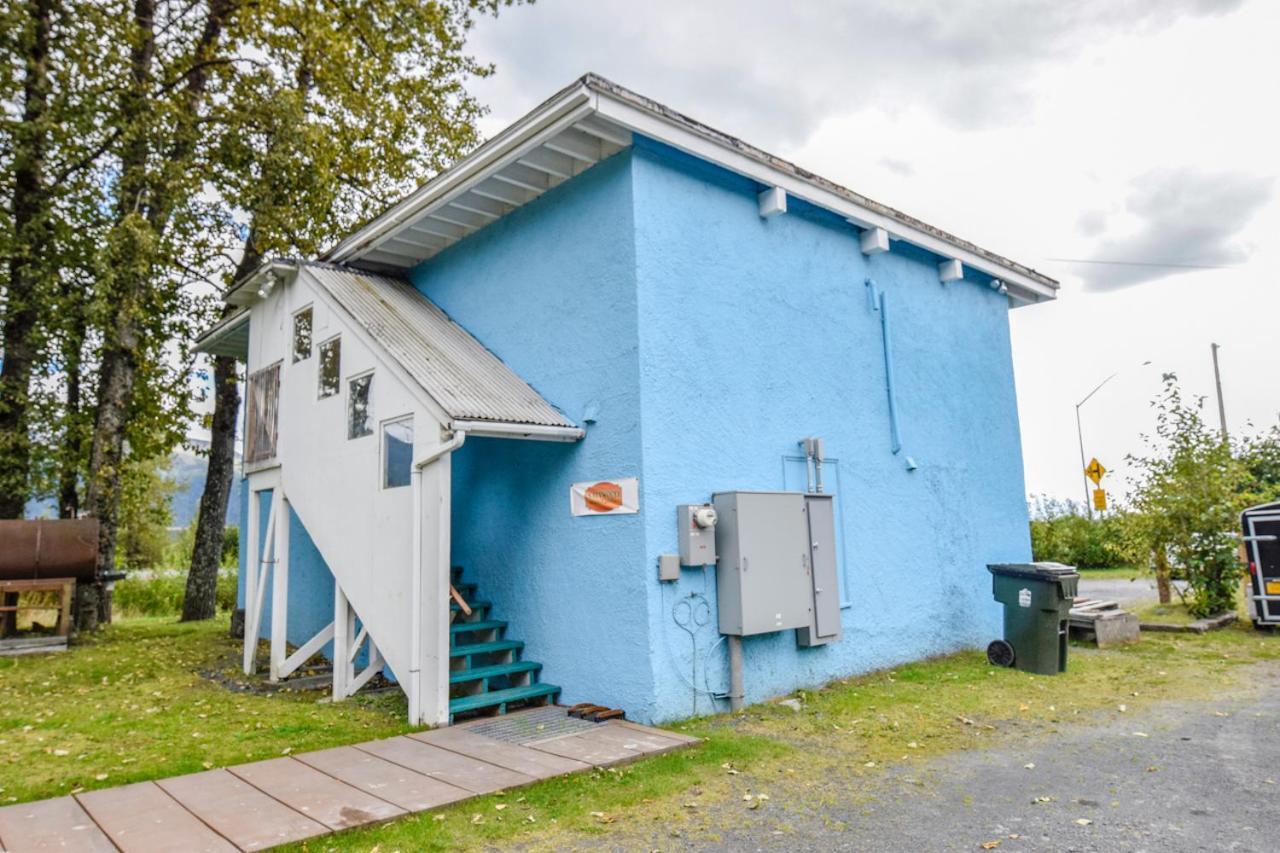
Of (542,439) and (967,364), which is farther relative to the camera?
(967,364)

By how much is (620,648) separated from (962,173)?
10.0m

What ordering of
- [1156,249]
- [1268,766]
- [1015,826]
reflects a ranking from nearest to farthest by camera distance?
[1015,826] < [1268,766] < [1156,249]

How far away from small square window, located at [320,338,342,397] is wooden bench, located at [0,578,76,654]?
19.9 ft

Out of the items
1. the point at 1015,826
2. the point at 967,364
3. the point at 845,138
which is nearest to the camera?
the point at 1015,826

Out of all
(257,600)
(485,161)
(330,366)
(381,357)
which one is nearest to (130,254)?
(330,366)

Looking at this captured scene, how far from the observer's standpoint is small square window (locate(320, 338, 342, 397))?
8.04 m

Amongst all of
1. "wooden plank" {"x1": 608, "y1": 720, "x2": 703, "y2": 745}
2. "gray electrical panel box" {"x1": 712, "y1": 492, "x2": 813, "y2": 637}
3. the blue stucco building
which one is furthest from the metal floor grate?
"gray electrical panel box" {"x1": 712, "y1": 492, "x2": 813, "y2": 637}

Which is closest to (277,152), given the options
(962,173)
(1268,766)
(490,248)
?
(490,248)

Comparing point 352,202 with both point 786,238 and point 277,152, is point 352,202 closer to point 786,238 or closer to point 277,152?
point 277,152

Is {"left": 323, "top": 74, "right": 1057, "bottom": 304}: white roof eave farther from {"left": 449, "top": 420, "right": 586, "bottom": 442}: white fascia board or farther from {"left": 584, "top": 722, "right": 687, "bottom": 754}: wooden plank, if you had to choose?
{"left": 584, "top": 722, "right": 687, "bottom": 754}: wooden plank

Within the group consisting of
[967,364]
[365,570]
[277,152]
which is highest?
[277,152]

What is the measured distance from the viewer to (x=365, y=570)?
7.11 m

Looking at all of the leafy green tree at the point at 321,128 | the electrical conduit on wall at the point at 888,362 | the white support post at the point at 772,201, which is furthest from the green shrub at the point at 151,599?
the white support post at the point at 772,201

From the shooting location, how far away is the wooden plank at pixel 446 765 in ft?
15.1
